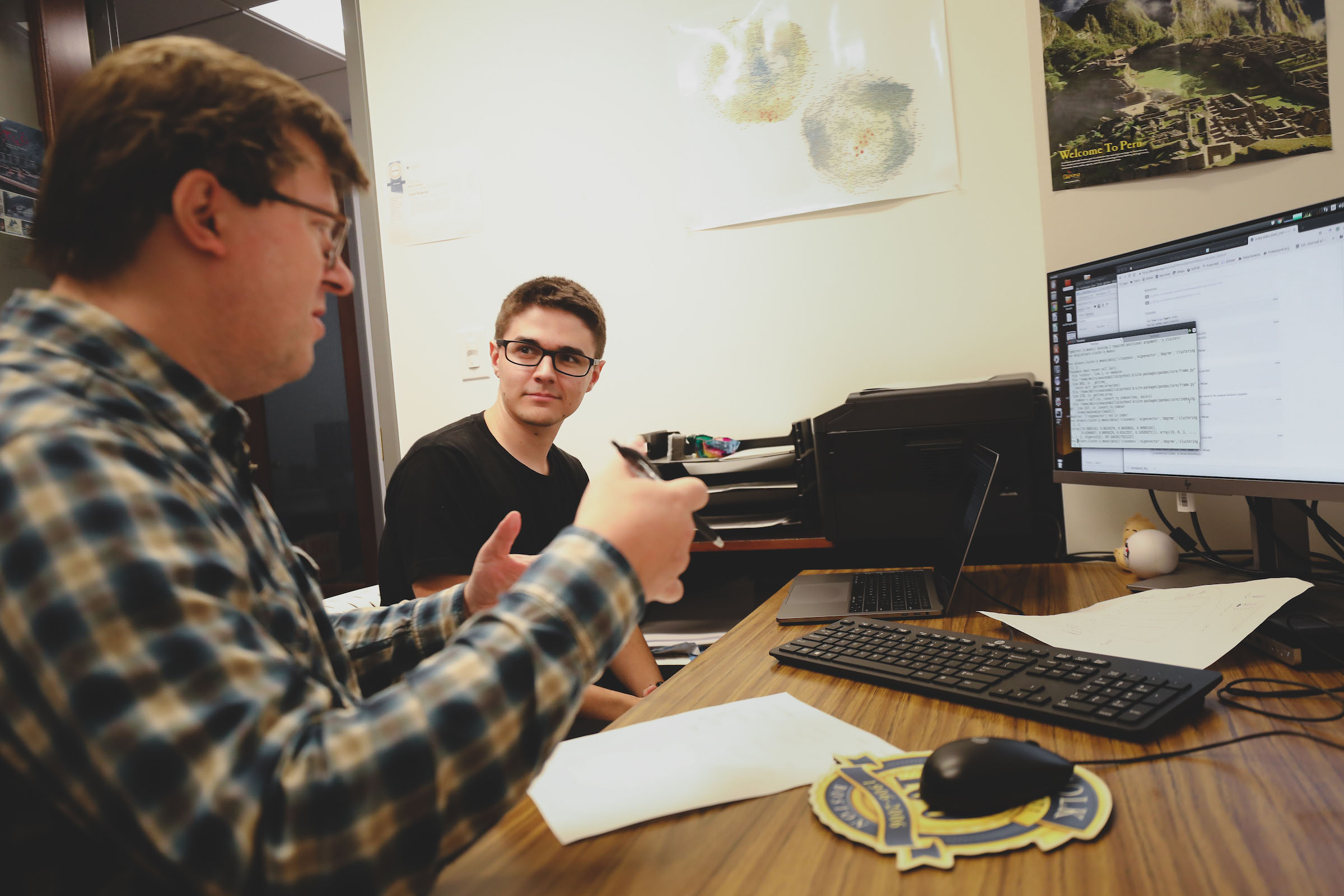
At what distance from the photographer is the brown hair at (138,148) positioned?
53 centimetres

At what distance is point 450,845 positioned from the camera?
0.45m

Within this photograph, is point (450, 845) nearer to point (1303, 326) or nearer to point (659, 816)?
point (659, 816)

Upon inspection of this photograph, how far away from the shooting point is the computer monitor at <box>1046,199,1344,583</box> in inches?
38.1

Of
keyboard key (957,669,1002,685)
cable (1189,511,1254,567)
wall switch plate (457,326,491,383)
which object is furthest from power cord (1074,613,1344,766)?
wall switch plate (457,326,491,383)

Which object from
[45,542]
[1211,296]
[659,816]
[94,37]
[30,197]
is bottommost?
[659,816]

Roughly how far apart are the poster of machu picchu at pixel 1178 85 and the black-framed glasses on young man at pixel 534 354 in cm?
109

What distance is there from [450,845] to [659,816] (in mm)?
223

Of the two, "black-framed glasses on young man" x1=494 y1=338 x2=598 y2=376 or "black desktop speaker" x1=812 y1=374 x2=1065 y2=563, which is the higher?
"black-framed glasses on young man" x1=494 y1=338 x2=598 y2=376

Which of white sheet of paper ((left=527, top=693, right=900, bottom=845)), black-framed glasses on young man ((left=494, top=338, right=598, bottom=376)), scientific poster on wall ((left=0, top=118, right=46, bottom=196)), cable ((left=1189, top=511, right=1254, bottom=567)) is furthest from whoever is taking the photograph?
scientific poster on wall ((left=0, top=118, right=46, bottom=196))

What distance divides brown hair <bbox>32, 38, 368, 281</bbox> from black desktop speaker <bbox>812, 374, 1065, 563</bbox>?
46.3 inches

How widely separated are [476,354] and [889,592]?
1.36 metres

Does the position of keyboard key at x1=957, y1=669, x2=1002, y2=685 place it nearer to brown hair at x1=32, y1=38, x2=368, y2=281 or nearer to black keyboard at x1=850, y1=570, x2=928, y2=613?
black keyboard at x1=850, y1=570, x2=928, y2=613

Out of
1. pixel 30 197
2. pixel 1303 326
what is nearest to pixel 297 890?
pixel 1303 326

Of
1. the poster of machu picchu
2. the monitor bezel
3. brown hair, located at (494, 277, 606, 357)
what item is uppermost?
the poster of machu picchu
